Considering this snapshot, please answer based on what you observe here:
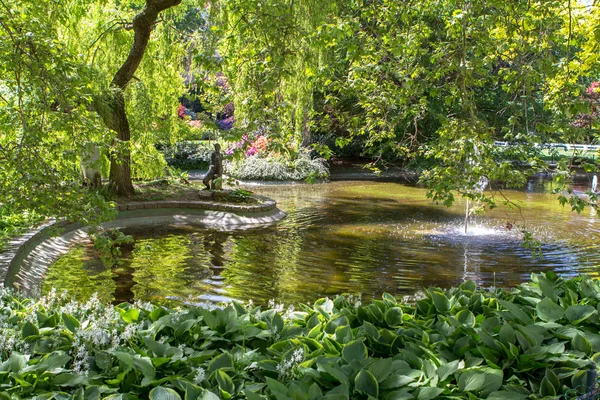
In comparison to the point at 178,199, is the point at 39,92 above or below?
above

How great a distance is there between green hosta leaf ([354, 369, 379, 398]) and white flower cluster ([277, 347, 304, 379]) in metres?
0.31

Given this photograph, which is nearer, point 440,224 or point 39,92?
point 39,92

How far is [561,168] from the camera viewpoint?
434 cm

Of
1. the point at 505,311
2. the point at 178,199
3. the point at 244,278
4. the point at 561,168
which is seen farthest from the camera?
the point at 178,199

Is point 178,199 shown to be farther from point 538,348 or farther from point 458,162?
point 538,348

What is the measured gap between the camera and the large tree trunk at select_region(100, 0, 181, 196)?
1036cm

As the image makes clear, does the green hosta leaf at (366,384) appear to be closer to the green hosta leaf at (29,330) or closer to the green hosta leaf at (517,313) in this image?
the green hosta leaf at (517,313)

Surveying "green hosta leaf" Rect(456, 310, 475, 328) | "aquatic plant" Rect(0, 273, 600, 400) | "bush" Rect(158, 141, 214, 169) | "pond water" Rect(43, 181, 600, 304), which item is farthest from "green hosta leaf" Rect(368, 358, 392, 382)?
"bush" Rect(158, 141, 214, 169)

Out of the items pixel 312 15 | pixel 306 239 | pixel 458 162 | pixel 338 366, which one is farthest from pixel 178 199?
pixel 338 366

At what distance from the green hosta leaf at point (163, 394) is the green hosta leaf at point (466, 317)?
1.72 metres

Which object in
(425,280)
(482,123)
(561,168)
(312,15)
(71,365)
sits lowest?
(425,280)

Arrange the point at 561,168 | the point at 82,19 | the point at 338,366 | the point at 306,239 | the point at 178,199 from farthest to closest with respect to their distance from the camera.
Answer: the point at 178,199 → the point at 82,19 → the point at 306,239 → the point at 561,168 → the point at 338,366

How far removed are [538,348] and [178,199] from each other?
1095 cm

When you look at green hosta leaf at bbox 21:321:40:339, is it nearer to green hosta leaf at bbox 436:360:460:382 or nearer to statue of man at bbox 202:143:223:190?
green hosta leaf at bbox 436:360:460:382
